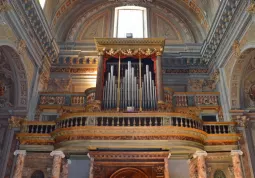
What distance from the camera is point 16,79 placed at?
11.7 m

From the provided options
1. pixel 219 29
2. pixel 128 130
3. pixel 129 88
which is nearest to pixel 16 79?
pixel 129 88

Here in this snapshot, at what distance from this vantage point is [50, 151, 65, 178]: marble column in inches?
403

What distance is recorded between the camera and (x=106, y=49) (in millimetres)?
12508

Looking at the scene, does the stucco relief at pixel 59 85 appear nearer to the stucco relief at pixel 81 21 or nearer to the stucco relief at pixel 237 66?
the stucco relief at pixel 81 21

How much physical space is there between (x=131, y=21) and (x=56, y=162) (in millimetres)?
9821

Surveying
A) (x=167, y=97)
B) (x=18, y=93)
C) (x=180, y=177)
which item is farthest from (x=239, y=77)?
(x=18, y=93)

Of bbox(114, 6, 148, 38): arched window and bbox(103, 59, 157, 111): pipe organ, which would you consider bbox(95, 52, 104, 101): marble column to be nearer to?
bbox(103, 59, 157, 111): pipe organ

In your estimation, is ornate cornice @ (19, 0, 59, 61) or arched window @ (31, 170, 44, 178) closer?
arched window @ (31, 170, 44, 178)

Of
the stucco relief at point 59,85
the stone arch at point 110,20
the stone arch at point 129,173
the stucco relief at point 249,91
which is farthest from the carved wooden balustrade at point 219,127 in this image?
the stucco relief at point 59,85

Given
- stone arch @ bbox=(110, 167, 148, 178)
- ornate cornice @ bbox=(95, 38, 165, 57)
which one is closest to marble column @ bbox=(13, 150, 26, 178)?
stone arch @ bbox=(110, 167, 148, 178)

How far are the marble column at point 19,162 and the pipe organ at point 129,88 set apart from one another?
368 centimetres

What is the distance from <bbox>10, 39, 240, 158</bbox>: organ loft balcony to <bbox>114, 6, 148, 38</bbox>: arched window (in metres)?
3.65

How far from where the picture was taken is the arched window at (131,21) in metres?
16.2

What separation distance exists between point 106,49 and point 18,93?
14.2 ft
